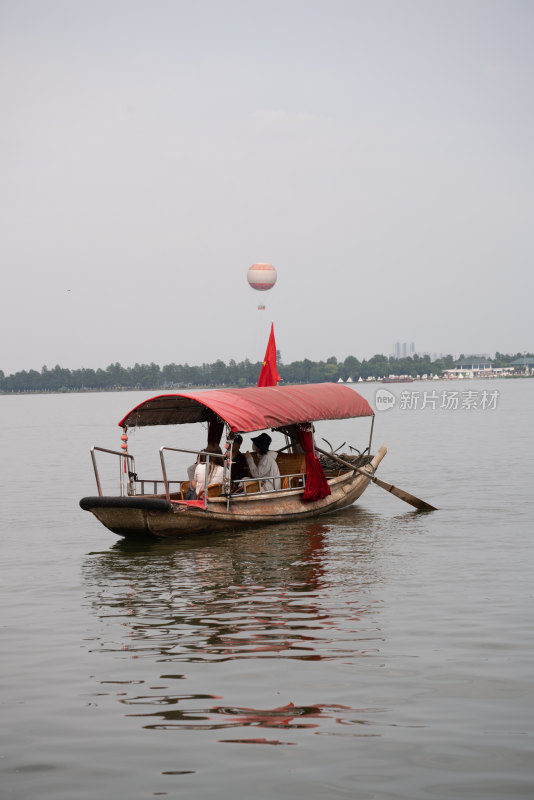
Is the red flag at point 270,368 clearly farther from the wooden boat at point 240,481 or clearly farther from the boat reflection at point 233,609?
the boat reflection at point 233,609

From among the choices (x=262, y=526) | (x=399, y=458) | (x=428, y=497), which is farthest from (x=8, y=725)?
(x=399, y=458)

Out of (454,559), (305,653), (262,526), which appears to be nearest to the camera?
(305,653)

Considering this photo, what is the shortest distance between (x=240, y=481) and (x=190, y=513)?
178 cm

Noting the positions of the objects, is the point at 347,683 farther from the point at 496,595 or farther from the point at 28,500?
the point at 28,500

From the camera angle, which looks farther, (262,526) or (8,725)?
(262,526)

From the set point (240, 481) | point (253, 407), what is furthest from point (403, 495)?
point (253, 407)

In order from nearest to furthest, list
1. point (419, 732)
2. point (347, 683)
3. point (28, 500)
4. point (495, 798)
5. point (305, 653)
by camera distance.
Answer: point (495, 798) < point (419, 732) < point (347, 683) < point (305, 653) < point (28, 500)

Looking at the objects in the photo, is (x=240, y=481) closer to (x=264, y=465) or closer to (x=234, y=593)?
(x=264, y=465)

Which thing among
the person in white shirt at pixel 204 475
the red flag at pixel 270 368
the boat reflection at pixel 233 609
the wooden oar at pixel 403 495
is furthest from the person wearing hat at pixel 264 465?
the red flag at pixel 270 368

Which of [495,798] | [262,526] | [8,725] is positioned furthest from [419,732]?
[262,526]

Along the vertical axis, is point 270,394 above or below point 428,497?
above

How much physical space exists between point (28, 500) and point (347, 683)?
58.8ft

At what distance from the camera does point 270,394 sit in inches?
652

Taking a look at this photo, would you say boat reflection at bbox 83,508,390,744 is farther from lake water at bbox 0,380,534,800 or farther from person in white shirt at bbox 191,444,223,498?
person in white shirt at bbox 191,444,223,498
